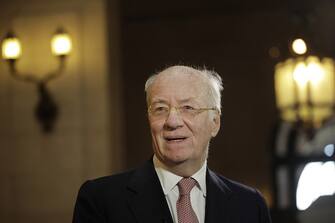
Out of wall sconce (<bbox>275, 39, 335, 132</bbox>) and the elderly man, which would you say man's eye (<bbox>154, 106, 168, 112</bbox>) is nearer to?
the elderly man

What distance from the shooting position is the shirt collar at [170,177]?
89.5 inches

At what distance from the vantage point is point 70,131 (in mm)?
6715

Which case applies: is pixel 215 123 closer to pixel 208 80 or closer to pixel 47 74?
pixel 208 80

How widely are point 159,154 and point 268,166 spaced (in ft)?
26.9

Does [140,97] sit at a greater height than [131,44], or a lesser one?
lesser

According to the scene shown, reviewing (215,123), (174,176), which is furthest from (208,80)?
(174,176)

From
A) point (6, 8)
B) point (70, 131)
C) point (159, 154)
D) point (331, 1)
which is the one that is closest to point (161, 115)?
point (159, 154)

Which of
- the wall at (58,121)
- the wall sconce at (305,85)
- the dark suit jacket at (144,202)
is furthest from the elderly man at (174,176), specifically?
the wall sconce at (305,85)

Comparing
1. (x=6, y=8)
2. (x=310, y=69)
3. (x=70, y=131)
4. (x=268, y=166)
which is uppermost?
(x=6, y=8)

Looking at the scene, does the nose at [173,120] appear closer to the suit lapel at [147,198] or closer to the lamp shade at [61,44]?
the suit lapel at [147,198]

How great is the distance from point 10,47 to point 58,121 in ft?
2.55

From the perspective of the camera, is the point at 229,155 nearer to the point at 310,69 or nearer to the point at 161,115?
the point at 310,69

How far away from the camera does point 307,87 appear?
699 centimetres

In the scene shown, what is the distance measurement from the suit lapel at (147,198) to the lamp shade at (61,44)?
439 cm
